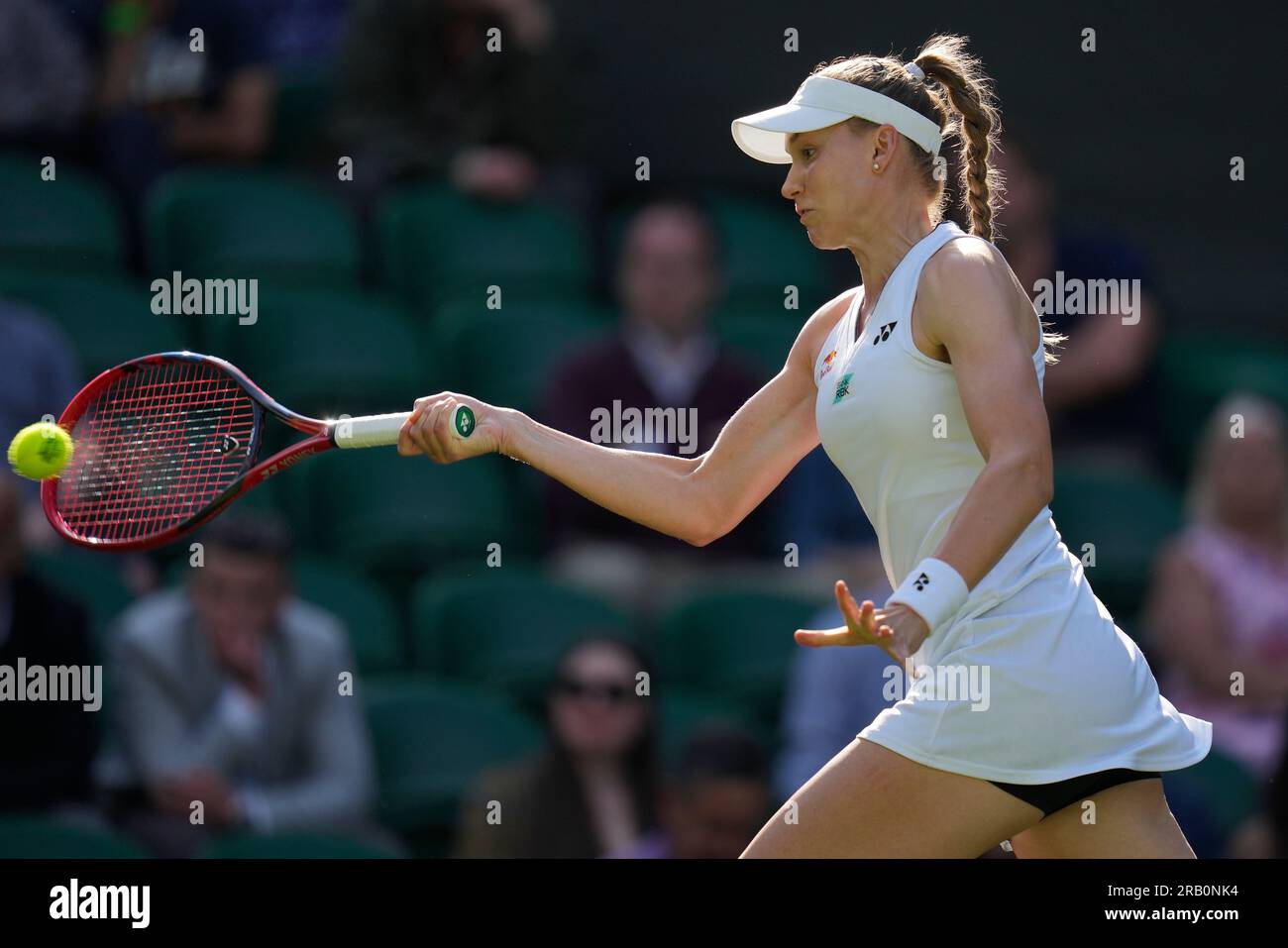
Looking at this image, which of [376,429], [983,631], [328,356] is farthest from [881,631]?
[328,356]

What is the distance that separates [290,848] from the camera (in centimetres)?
494

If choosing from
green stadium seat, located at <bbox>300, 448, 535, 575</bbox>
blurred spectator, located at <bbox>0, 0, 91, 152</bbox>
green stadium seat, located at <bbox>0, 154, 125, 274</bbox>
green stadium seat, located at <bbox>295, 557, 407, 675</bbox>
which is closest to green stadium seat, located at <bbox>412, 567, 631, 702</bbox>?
green stadium seat, located at <bbox>295, 557, 407, 675</bbox>

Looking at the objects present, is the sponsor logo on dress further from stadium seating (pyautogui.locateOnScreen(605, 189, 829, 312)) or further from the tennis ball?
stadium seating (pyautogui.locateOnScreen(605, 189, 829, 312))

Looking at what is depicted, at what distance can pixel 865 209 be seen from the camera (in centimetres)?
318

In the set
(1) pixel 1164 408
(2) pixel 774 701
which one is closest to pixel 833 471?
(2) pixel 774 701

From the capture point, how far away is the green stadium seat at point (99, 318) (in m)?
6.19

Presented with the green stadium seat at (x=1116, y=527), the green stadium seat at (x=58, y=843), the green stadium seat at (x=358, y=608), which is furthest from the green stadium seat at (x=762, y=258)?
the green stadium seat at (x=58, y=843)

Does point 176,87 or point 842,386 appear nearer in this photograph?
point 842,386

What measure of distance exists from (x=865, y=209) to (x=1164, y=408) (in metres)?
4.14

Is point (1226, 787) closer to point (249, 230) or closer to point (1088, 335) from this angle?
point (1088, 335)

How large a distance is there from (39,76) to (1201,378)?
3971mm

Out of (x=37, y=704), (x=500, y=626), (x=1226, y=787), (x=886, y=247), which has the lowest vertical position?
(x=1226, y=787)
